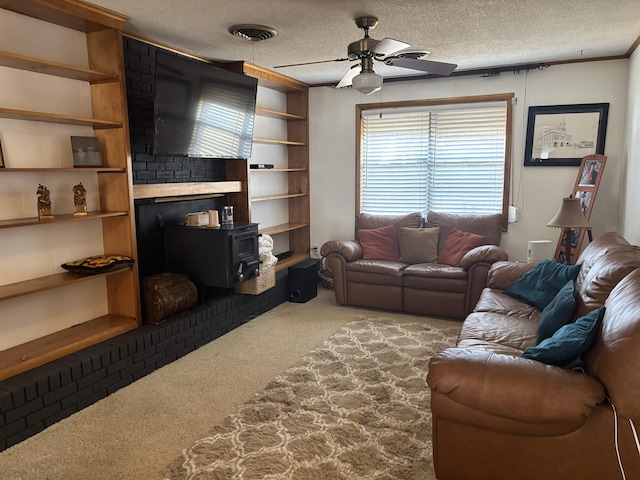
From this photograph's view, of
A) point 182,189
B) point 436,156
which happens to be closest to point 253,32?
point 182,189

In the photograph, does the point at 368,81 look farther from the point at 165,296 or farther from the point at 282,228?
the point at 282,228

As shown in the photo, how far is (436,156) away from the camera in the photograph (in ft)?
17.5

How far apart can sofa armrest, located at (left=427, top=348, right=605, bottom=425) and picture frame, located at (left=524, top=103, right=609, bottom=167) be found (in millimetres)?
3418

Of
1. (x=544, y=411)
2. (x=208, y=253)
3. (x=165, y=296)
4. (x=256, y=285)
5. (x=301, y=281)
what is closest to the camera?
(x=544, y=411)

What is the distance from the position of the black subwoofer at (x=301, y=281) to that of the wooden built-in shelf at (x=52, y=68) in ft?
8.67

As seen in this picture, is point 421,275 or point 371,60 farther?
point 421,275

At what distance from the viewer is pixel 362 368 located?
3.39 meters

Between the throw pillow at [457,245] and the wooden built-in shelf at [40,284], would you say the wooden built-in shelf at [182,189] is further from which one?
the throw pillow at [457,245]

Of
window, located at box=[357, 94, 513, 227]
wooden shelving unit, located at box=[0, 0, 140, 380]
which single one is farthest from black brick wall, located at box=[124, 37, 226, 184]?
window, located at box=[357, 94, 513, 227]

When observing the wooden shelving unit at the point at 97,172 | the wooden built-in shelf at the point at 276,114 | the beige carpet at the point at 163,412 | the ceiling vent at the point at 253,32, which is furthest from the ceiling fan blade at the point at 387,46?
the beige carpet at the point at 163,412

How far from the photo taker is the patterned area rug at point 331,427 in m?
2.26

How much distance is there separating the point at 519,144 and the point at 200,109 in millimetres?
3257

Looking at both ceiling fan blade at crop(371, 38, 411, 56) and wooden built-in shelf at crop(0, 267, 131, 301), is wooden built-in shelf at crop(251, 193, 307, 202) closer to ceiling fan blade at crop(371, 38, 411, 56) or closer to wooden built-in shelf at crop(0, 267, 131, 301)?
wooden built-in shelf at crop(0, 267, 131, 301)

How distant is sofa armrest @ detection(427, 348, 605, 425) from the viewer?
1.77 meters
